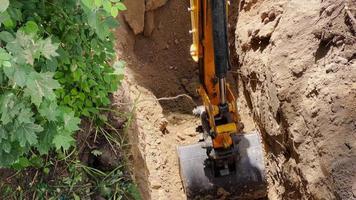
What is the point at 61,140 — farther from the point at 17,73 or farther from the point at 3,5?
the point at 3,5

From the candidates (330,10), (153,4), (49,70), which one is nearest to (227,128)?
(330,10)

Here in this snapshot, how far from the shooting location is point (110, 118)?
13.8 feet

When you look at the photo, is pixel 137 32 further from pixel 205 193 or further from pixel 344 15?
pixel 344 15

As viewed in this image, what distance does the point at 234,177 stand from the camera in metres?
4.91

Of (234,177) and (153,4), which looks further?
(153,4)

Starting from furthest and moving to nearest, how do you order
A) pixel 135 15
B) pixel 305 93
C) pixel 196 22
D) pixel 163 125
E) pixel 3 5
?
pixel 135 15
pixel 163 125
pixel 305 93
pixel 196 22
pixel 3 5

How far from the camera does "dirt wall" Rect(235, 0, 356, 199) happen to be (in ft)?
12.7

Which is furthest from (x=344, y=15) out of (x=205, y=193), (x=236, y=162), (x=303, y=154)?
(x=205, y=193)

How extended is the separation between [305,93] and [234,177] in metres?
1.19

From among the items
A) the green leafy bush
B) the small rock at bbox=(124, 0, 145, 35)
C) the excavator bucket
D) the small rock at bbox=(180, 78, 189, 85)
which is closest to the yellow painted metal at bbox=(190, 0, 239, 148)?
the excavator bucket

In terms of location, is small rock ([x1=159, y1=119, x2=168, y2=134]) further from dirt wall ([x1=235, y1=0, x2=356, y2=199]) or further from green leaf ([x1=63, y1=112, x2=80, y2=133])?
green leaf ([x1=63, y1=112, x2=80, y2=133])

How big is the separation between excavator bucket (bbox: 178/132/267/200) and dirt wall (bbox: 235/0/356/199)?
0.20 m

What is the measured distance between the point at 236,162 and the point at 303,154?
0.83 m

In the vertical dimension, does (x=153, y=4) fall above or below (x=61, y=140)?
above
